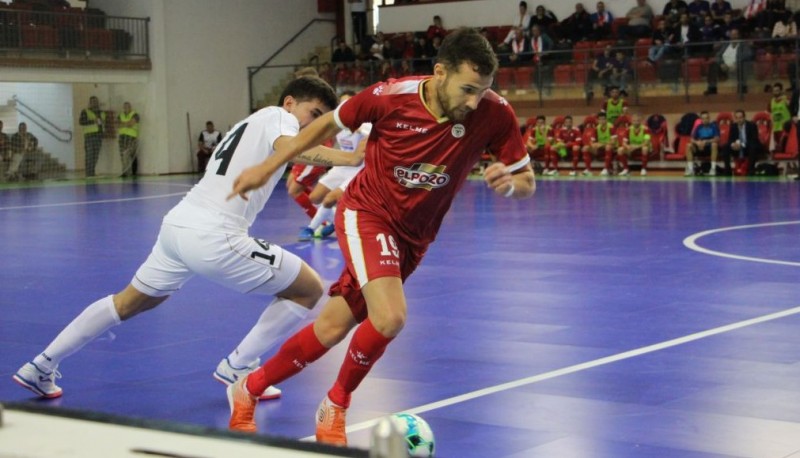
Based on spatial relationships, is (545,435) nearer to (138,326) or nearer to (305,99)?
(305,99)

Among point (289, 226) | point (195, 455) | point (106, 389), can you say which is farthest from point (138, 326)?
point (289, 226)

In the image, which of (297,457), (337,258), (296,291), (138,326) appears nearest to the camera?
(297,457)

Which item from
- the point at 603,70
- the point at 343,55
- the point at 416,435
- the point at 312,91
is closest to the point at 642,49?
the point at 603,70

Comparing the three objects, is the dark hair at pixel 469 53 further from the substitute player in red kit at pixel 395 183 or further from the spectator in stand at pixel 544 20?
the spectator in stand at pixel 544 20

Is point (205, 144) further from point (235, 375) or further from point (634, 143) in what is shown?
point (235, 375)

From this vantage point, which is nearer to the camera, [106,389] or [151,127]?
[106,389]

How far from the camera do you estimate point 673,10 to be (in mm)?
28750

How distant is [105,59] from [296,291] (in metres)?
27.3

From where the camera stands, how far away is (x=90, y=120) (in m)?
32.0

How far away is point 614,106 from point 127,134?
13585 mm

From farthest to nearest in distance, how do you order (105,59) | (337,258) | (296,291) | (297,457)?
(105,59) < (337,258) < (296,291) < (297,457)

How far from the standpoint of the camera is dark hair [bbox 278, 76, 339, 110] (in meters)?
6.29

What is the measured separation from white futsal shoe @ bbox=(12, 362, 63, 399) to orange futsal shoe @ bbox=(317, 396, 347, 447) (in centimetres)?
179

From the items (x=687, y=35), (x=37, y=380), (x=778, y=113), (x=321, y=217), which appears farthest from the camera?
(x=687, y=35)
